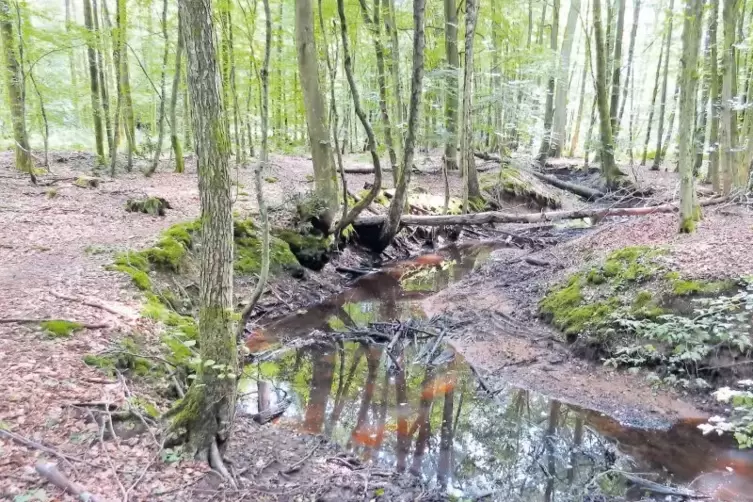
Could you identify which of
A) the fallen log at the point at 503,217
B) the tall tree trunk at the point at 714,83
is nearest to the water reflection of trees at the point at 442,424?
the fallen log at the point at 503,217

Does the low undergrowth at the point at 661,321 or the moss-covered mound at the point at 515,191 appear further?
the moss-covered mound at the point at 515,191

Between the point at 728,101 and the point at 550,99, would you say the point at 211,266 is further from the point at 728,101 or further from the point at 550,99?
the point at 550,99

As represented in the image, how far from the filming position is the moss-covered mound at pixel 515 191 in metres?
16.8

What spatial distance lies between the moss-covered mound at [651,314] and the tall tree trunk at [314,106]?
568 cm

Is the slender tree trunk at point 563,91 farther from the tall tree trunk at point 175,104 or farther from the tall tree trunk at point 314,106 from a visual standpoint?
the tall tree trunk at point 175,104

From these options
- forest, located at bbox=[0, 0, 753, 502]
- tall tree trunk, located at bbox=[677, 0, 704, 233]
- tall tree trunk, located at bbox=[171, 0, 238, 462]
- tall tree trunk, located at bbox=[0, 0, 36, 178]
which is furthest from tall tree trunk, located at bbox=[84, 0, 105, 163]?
tall tree trunk, located at bbox=[677, 0, 704, 233]

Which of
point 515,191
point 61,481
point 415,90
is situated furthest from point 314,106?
point 515,191

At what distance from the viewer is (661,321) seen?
6.48 m

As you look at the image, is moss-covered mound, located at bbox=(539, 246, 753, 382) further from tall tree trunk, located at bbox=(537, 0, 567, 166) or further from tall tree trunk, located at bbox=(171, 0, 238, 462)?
tall tree trunk, located at bbox=(537, 0, 567, 166)

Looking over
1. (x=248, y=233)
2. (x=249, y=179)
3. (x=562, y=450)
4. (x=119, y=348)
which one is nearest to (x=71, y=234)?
(x=248, y=233)

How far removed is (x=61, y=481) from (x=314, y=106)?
29.1 feet

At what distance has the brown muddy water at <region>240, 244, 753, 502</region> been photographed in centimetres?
461

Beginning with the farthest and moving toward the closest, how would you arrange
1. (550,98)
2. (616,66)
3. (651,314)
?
1. (550,98)
2. (616,66)
3. (651,314)

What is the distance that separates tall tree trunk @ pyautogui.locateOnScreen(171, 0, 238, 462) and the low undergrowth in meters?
5.07
